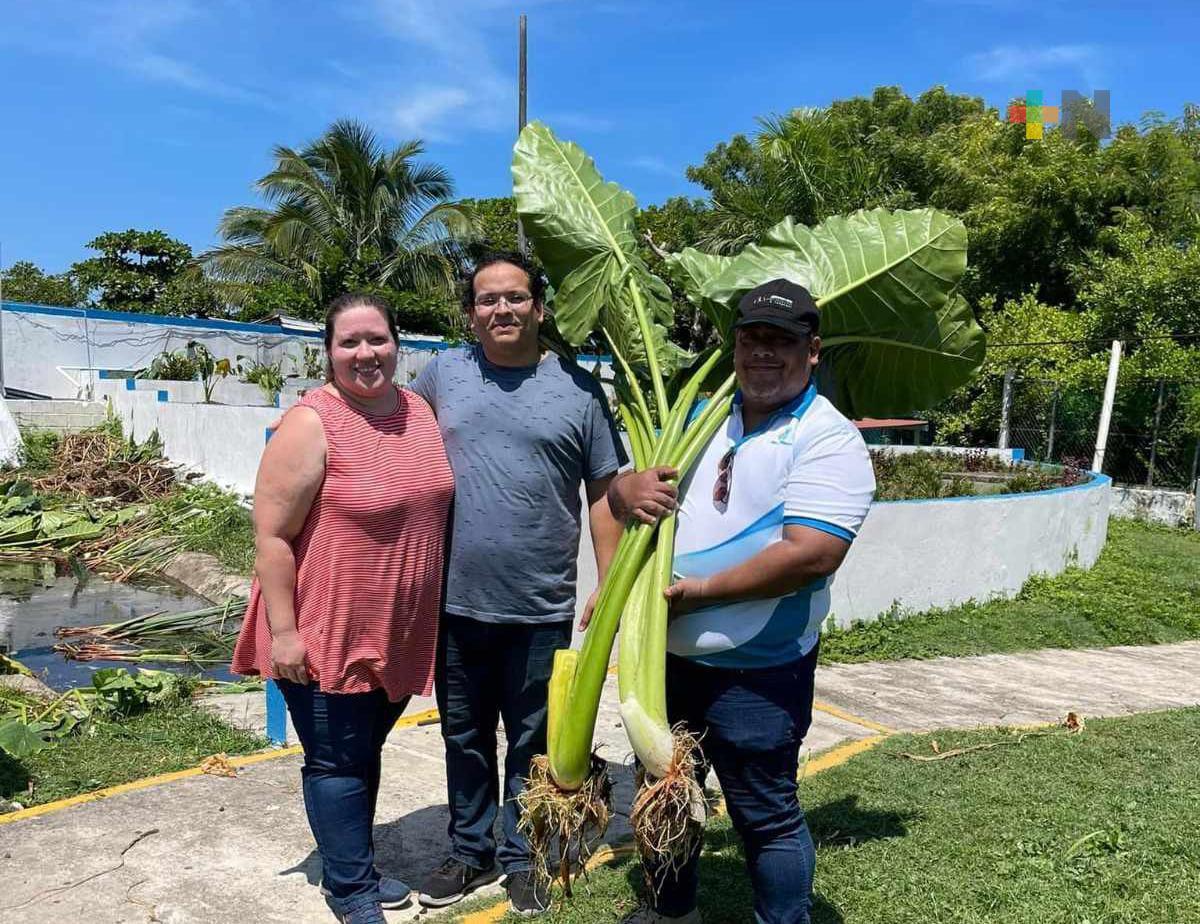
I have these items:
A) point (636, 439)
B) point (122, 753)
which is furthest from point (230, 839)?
point (636, 439)

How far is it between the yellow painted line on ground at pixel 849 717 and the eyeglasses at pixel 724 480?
2.95 m

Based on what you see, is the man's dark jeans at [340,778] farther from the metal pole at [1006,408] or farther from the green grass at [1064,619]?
the metal pole at [1006,408]

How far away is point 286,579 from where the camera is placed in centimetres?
288

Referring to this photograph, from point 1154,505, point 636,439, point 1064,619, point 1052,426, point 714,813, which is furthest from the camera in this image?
point 1052,426

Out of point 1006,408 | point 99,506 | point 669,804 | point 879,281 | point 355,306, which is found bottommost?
point 99,506

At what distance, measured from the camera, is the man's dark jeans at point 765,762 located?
2592 millimetres

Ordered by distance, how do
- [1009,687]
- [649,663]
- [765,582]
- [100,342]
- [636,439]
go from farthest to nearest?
[100,342]
[1009,687]
[636,439]
[649,663]
[765,582]

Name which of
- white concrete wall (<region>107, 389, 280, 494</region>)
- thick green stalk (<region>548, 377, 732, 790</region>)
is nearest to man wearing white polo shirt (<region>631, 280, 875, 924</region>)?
thick green stalk (<region>548, 377, 732, 790</region>)

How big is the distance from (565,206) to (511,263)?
0.48 metres

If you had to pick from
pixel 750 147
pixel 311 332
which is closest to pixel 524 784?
pixel 311 332

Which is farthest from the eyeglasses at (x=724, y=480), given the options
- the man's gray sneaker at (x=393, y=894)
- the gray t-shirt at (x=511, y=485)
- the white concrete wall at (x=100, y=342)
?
the white concrete wall at (x=100, y=342)

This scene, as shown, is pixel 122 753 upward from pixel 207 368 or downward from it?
downward

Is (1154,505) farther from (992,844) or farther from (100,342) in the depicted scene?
(100,342)

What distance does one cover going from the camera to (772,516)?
254cm
